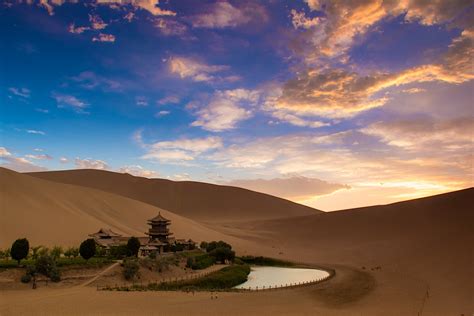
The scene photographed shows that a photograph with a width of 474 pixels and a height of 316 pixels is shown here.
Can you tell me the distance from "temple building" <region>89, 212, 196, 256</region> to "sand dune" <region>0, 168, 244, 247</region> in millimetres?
4565

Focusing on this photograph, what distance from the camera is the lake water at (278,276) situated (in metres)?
36.4

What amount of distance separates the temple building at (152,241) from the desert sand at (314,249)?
17.0 feet

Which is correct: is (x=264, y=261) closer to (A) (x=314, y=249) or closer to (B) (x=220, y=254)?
(B) (x=220, y=254)

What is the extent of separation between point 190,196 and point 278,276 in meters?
108

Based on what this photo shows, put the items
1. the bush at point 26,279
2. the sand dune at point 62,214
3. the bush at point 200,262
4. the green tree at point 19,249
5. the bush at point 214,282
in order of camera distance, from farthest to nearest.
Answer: the sand dune at point 62,214, the bush at point 200,262, the bush at point 214,282, the green tree at point 19,249, the bush at point 26,279

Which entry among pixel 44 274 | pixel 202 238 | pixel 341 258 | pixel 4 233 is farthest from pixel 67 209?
pixel 341 258

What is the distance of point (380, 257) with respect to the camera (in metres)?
54.9

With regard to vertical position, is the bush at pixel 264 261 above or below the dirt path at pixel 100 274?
above

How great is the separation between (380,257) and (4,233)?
45.5 metres

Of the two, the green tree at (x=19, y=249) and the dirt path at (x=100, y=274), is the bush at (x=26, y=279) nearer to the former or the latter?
the green tree at (x=19, y=249)

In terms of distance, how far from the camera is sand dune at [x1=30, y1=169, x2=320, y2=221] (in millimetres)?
136500

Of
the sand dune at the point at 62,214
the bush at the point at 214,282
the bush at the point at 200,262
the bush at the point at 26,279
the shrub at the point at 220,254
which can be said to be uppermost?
the sand dune at the point at 62,214

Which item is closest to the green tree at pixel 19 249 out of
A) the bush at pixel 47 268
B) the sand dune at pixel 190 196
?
the bush at pixel 47 268

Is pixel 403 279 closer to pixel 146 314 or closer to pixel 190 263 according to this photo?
pixel 190 263
